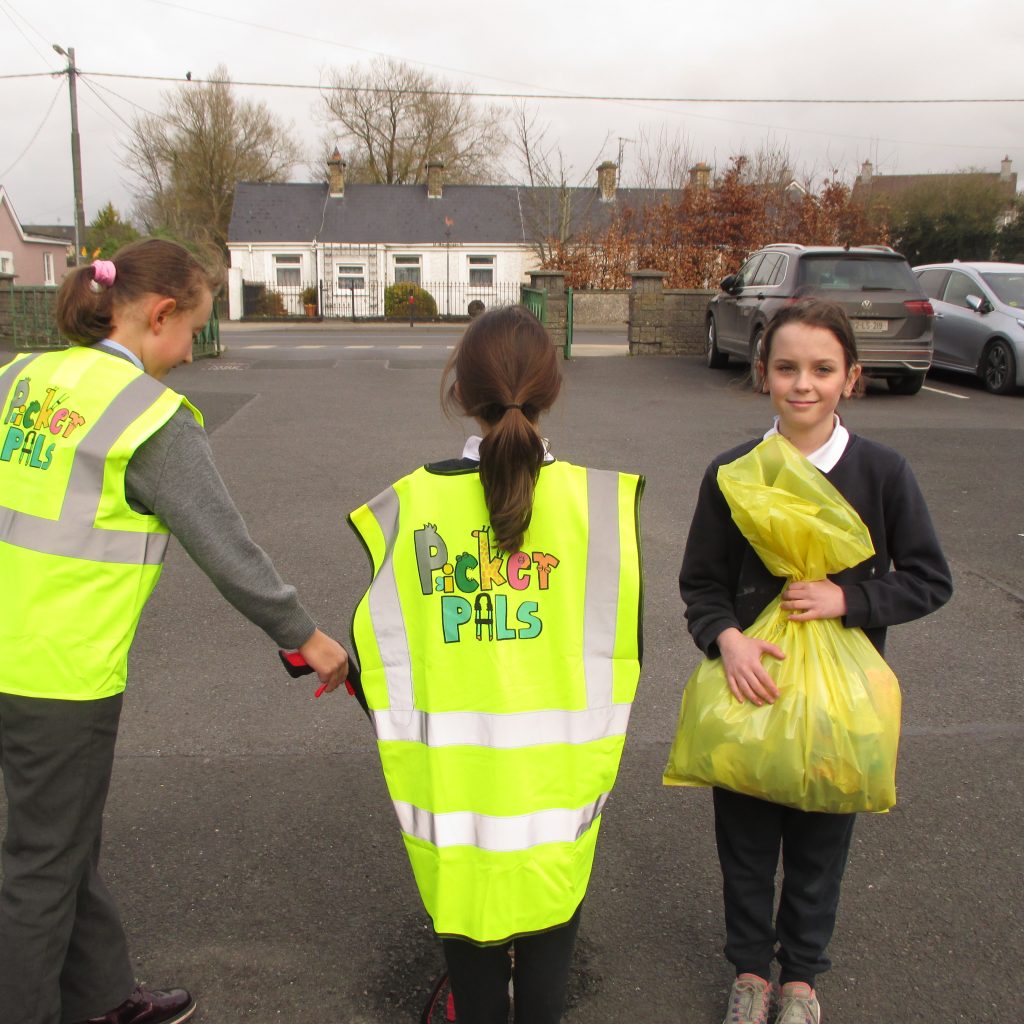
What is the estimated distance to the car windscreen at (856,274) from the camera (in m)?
12.3

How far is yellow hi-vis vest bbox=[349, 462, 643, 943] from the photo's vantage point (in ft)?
6.18

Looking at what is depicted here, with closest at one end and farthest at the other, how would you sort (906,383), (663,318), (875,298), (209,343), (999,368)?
(875,298) → (906,383) → (999,368) → (209,343) → (663,318)

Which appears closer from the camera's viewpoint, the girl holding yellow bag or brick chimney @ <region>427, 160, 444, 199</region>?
the girl holding yellow bag

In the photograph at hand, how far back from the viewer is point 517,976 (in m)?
2.00

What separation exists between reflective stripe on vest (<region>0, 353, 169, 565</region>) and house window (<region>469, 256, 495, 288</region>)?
42.3 meters

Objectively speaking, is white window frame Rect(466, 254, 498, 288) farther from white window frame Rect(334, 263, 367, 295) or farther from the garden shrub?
the garden shrub

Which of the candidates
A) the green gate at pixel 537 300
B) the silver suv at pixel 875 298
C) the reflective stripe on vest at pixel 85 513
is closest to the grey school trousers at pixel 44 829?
the reflective stripe on vest at pixel 85 513

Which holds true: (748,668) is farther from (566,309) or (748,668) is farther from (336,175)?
(336,175)

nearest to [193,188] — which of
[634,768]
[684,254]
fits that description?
[684,254]

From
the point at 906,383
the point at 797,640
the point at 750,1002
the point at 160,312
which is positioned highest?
the point at 160,312

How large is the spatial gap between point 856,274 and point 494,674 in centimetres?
1165

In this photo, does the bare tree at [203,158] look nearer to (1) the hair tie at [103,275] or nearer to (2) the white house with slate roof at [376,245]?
(2) the white house with slate roof at [376,245]

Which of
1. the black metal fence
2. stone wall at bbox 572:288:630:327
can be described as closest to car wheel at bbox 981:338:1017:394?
stone wall at bbox 572:288:630:327

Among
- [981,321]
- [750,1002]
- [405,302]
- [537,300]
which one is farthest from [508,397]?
[405,302]
